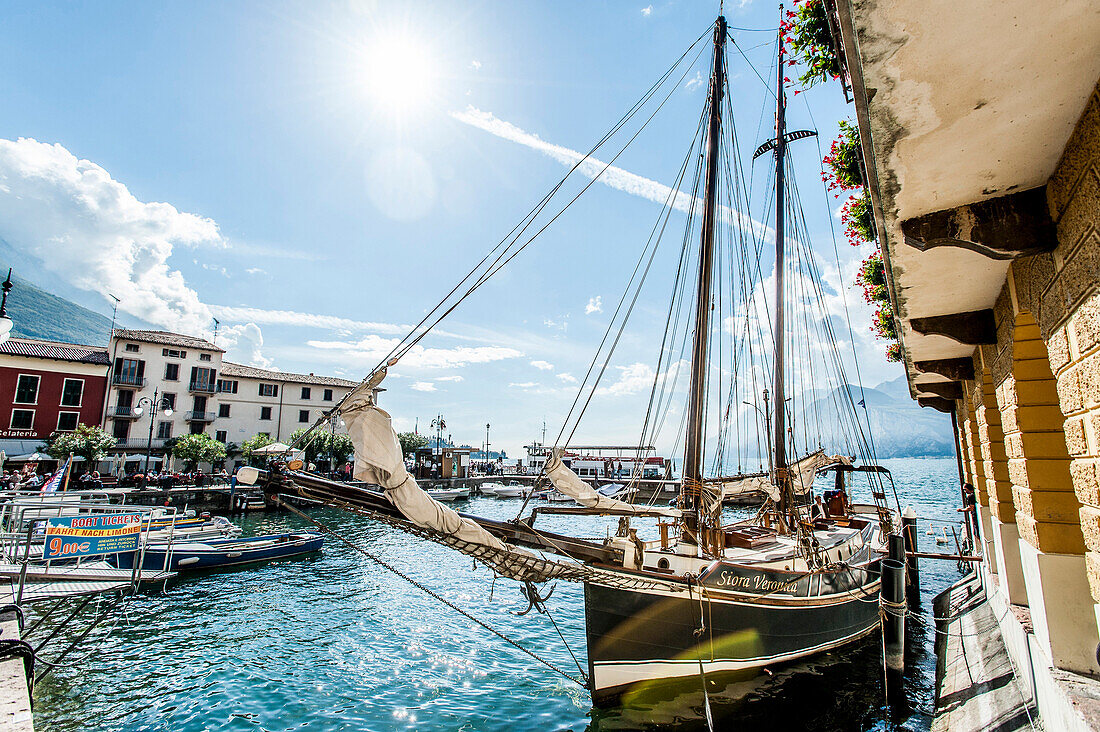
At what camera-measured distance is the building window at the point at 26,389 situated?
35.0 meters

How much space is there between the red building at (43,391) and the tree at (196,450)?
6859 millimetres

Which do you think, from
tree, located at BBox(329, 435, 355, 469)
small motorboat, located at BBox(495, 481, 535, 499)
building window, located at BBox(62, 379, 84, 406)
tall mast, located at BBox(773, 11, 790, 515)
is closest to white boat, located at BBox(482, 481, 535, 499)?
small motorboat, located at BBox(495, 481, 535, 499)

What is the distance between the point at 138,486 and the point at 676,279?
36415 millimetres

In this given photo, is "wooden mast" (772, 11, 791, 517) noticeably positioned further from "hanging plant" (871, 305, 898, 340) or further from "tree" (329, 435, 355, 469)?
"tree" (329, 435, 355, 469)

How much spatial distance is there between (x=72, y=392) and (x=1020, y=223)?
51595 millimetres

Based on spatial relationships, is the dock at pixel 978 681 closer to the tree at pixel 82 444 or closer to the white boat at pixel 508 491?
the tree at pixel 82 444

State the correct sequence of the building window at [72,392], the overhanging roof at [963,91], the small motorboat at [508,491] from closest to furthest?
the overhanging roof at [963,91]
the building window at [72,392]
the small motorboat at [508,491]

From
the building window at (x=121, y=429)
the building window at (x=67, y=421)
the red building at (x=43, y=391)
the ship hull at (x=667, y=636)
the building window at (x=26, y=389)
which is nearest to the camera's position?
the ship hull at (x=667, y=636)

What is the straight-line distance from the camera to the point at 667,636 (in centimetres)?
791

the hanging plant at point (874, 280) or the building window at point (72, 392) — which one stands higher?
the building window at point (72, 392)

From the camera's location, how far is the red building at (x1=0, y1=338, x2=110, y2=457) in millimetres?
34375

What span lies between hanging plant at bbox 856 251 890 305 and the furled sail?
4463 millimetres

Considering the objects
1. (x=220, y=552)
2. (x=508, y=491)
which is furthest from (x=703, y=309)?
(x=508, y=491)

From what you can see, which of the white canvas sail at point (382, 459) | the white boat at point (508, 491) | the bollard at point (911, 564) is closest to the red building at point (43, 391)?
the white boat at point (508, 491)
